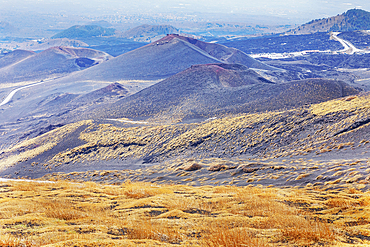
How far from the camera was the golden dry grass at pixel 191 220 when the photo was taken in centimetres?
489

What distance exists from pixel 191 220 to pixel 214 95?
3269 centimetres

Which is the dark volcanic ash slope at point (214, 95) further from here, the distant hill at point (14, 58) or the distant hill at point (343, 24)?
the distant hill at point (343, 24)

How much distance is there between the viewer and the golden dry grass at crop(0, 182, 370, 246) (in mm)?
4887

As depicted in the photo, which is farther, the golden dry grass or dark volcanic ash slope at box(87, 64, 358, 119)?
dark volcanic ash slope at box(87, 64, 358, 119)

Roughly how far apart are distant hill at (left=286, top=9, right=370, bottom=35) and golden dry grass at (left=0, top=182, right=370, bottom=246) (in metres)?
177

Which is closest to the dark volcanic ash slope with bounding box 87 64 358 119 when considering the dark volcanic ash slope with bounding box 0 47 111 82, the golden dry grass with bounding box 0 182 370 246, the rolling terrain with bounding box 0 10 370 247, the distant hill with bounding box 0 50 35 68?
the rolling terrain with bounding box 0 10 370 247

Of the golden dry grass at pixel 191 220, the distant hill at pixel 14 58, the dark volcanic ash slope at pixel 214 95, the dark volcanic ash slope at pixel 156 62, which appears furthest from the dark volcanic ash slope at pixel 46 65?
the golden dry grass at pixel 191 220

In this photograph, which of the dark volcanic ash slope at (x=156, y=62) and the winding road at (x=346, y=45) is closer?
the dark volcanic ash slope at (x=156, y=62)

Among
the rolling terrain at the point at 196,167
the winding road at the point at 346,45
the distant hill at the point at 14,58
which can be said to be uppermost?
the winding road at the point at 346,45

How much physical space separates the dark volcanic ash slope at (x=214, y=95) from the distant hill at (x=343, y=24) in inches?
5429

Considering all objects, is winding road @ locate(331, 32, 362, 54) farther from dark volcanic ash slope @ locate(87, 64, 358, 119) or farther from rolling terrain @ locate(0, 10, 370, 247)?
dark volcanic ash slope @ locate(87, 64, 358, 119)

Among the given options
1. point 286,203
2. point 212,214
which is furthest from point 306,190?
point 212,214

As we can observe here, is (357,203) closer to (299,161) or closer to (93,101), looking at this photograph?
(299,161)

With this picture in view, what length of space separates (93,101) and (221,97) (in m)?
28.2
